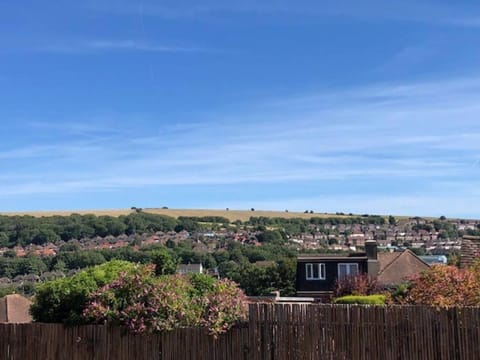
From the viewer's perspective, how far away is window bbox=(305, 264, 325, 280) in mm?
47188

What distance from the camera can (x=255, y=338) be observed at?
10.6m

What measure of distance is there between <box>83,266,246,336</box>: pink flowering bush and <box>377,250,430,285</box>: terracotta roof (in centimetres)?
3192

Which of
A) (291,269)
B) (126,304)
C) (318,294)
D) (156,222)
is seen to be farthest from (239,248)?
(126,304)

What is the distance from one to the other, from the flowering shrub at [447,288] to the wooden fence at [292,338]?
1105 millimetres

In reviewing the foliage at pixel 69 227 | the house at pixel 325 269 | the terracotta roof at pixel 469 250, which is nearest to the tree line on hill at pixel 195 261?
the house at pixel 325 269

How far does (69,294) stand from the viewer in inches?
464

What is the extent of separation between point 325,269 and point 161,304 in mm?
37121

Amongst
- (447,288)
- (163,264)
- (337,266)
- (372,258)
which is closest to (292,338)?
(447,288)

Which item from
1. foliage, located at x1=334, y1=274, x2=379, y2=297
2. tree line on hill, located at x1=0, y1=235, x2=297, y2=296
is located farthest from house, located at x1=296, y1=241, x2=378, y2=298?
foliage, located at x1=334, y1=274, x2=379, y2=297

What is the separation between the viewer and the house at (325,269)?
4631 cm

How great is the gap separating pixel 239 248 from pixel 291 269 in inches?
1108

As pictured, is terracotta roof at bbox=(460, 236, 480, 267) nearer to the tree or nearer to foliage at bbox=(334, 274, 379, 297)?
the tree

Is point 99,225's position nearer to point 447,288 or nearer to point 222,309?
point 222,309

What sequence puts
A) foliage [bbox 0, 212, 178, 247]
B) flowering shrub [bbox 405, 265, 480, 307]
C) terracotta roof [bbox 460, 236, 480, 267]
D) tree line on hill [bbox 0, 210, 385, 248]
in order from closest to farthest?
flowering shrub [bbox 405, 265, 480, 307]
terracotta roof [bbox 460, 236, 480, 267]
foliage [bbox 0, 212, 178, 247]
tree line on hill [bbox 0, 210, 385, 248]
